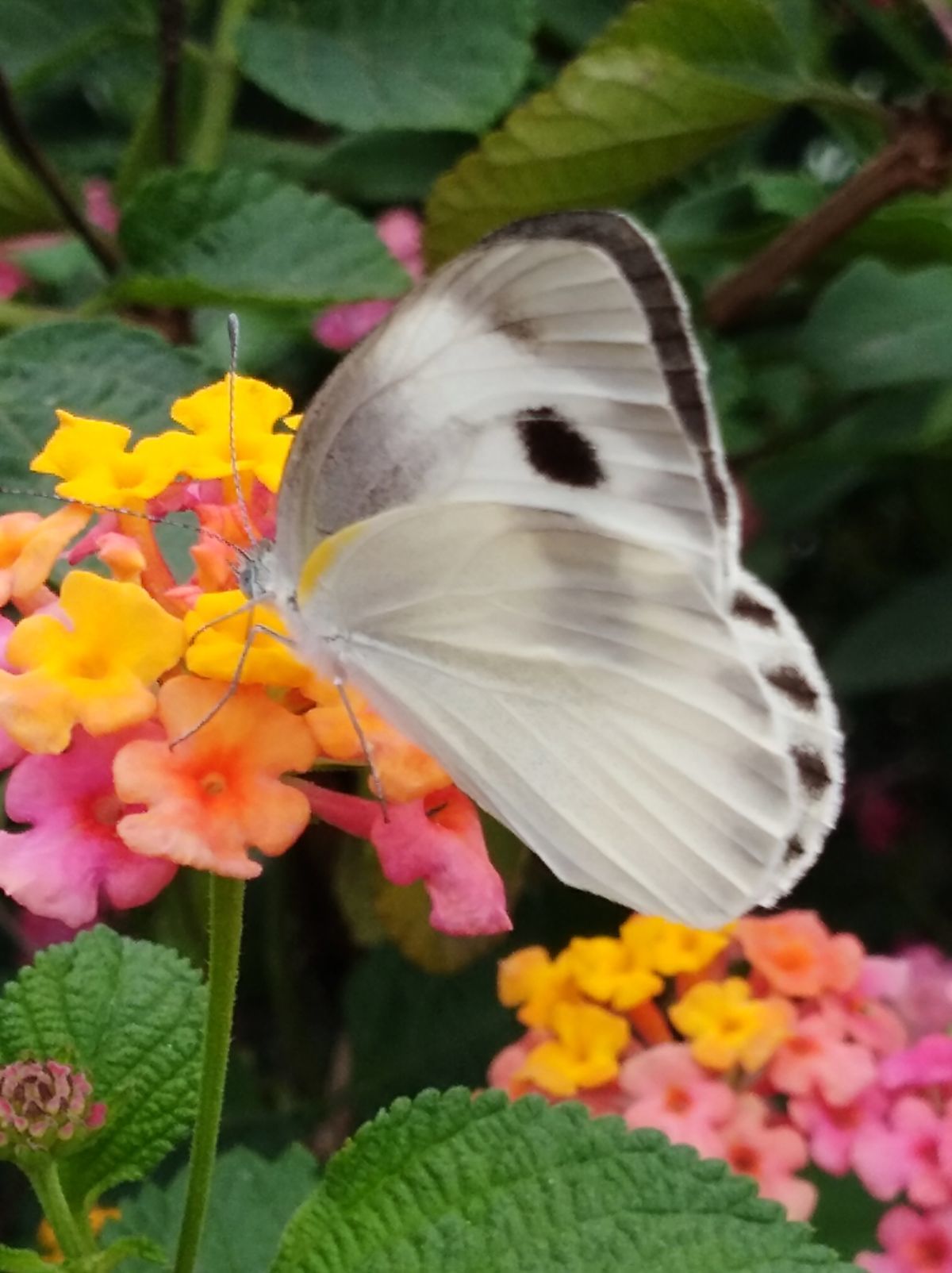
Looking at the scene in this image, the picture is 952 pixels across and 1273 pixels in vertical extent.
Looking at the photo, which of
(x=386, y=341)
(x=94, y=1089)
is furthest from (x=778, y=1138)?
(x=386, y=341)

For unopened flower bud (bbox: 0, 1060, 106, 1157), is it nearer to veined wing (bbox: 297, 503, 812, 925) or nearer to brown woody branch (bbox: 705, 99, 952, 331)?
veined wing (bbox: 297, 503, 812, 925)

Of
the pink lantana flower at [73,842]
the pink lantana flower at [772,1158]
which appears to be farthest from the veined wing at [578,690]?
the pink lantana flower at [772,1158]

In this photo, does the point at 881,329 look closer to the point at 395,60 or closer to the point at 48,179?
the point at 395,60

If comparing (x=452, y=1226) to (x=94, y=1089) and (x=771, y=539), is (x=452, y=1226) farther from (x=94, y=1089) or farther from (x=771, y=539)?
(x=771, y=539)

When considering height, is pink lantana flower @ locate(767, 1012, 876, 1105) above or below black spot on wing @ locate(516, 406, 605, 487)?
below

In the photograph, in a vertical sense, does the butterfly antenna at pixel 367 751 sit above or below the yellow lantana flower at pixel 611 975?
above

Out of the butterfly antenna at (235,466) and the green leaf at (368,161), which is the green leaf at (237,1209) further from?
the green leaf at (368,161)

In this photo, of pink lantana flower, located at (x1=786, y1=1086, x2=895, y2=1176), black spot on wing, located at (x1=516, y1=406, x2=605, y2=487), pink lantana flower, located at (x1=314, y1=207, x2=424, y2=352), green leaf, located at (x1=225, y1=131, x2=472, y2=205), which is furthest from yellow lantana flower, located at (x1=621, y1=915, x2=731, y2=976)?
green leaf, located at (x1=225, y1=131, x2=472, y2=205)
